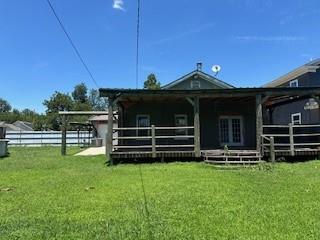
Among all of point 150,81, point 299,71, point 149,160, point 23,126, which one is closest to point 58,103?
point 23,126

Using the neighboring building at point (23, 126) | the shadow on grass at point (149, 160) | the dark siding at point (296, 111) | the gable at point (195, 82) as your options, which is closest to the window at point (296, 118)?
the dark siding at point (296, 111)

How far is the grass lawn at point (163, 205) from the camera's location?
632 centimetres

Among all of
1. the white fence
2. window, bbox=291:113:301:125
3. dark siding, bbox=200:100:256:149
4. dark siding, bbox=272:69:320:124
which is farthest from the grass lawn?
the white fence

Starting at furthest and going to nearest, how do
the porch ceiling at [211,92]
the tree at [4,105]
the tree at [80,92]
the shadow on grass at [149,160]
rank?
1. the tree at [4,105]
2. the tree at [80,92]
3. the shadow on grass at [149,160]
4. the porch ceiling at [211,92]

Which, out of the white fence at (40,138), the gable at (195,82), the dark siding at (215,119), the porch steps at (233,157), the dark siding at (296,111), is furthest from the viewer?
the white fence at (40,138)

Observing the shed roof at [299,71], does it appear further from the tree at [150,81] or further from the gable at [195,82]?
the tree at [150,81]

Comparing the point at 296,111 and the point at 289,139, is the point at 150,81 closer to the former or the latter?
the point at 296,111

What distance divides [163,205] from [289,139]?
39.3 ft

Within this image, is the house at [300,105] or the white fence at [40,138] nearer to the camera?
the house at [300,105]

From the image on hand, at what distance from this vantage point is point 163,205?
8.29 meters

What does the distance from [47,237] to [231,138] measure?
1695 centimetres

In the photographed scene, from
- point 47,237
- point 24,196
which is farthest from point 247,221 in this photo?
point 24,196

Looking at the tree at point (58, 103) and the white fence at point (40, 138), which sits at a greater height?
the tree at point (58, 103)

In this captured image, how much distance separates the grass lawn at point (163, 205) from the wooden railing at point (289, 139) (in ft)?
9.91
